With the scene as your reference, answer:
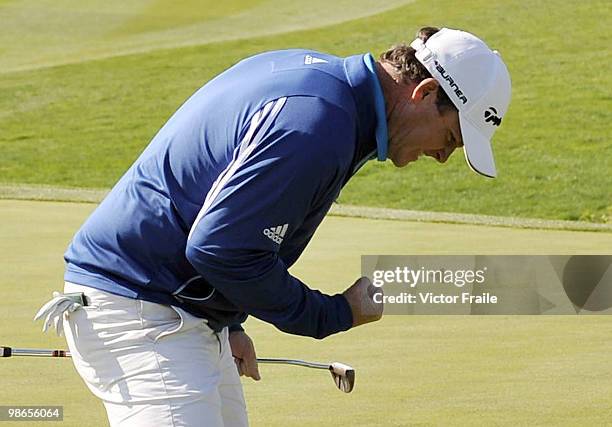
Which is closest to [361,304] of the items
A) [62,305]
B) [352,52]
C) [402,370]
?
[62,305]

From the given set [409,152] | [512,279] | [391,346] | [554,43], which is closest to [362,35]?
[554,43]

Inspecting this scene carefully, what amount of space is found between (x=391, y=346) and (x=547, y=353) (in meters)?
0.70

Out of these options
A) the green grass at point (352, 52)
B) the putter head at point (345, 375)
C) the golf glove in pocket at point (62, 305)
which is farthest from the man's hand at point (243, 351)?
the green grass at point (352, 52)

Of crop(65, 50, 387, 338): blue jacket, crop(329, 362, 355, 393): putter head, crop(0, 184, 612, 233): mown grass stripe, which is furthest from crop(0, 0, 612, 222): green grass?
crop(65, 50, 387, 338): blue jacket

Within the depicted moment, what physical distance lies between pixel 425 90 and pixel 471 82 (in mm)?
111

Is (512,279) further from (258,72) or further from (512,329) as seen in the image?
(258,72)

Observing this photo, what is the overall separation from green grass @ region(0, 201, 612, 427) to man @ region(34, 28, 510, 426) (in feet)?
7.07

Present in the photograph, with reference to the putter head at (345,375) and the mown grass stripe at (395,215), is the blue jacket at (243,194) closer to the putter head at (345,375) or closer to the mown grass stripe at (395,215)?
the putter head at (345,375)

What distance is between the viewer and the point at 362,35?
77.4ft

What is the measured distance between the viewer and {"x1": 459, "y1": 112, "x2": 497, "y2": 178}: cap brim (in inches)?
131

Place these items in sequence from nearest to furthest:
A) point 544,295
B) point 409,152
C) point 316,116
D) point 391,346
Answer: point 316,116 < point 409,152 < point 391,346 < point 544,295

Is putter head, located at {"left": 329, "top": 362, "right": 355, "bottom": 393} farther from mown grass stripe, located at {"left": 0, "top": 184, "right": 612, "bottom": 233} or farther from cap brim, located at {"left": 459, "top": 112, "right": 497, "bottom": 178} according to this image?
mown grass stripe, located at {"left": 0, "top": 184, "right": 612, "bottom": 233}

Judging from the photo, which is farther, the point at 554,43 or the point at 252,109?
the point at 554,43

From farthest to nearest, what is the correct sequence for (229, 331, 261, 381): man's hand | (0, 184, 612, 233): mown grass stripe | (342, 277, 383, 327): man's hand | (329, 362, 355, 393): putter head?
(0, 184, 612, 233): mown grass stripe
(329, 362, 355, 393): putter head
(229, 331, 261, 381): man's hand
(342, 277, 383, 327): man's hand
